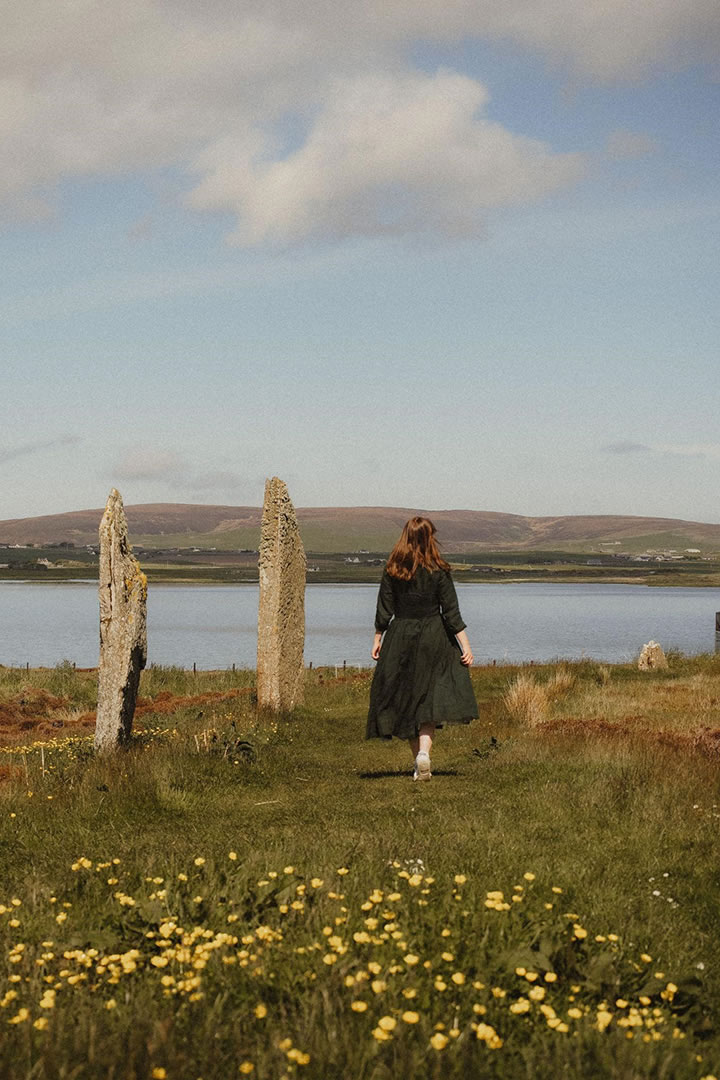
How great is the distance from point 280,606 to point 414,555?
6.42 meters

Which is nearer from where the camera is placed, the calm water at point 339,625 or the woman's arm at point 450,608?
the woman's arm at point 450,608

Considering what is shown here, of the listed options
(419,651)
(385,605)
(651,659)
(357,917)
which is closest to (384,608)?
(385,605)

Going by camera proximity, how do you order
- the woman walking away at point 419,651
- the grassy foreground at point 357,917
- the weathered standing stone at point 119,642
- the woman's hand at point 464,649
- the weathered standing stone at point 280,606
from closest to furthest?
the grassy foreground at point 357,917 → the woman's hand at point 464,649 → the woman walking away at point 419,651 → the weathered standing stone at point 119,642 → the weathered standing stone at point 280,606

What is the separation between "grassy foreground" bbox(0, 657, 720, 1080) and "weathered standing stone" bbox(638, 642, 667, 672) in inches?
627

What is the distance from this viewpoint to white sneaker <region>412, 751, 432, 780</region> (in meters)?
11.4

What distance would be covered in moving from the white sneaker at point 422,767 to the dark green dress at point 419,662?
41 centimetres

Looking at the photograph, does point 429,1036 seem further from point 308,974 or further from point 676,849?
point 676,849

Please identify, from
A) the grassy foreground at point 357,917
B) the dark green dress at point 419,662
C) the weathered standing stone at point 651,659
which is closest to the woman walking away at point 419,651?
the dark green dress at point 419,662

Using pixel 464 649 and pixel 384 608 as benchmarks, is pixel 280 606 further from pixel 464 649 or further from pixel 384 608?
pixel 464 649

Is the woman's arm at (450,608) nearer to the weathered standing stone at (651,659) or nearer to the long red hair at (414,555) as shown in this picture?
the long red hair at (414,555)

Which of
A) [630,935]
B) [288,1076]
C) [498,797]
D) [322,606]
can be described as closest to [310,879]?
[630,935]

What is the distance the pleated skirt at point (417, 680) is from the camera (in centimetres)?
1161

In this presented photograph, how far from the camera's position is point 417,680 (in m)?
11.7

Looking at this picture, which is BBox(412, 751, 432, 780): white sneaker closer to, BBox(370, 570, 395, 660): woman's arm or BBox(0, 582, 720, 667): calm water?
BBox(370, 570, 395, 660): woman's arm
